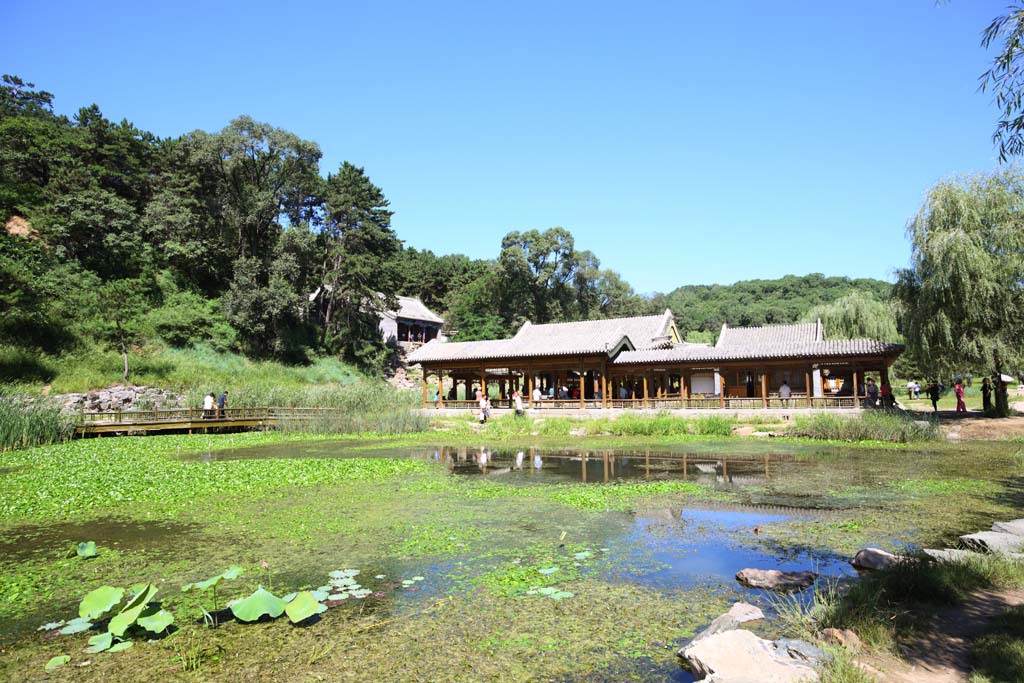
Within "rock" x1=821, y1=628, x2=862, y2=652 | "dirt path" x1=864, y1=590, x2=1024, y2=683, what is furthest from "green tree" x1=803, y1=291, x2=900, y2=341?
"rock" x1=821, y1=628, x2=862, y2=652

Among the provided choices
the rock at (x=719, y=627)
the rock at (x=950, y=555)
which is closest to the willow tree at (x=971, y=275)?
the rock at (x=950, y=555)

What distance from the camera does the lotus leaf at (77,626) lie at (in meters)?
4.41

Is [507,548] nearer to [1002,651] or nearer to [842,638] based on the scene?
[842,638]

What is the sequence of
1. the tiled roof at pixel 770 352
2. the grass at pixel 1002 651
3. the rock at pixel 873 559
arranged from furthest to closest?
1. the tiled roof at pixel 770 352
2. the rock at pixel 873 559
3. the grass at pixel 1002 651

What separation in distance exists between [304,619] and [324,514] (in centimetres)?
384

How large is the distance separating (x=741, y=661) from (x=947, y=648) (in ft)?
4.48

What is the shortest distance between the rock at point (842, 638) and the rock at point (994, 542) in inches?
101

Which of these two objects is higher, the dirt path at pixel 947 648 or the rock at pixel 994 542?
the rock at pixel 994 542

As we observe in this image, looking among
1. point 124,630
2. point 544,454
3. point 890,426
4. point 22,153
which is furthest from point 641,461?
point 22,153

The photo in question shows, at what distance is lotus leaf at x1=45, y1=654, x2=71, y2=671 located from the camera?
389 centimetres

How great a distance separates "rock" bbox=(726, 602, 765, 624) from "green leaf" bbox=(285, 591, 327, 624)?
294 cm

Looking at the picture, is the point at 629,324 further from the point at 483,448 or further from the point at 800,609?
the point at 800,609

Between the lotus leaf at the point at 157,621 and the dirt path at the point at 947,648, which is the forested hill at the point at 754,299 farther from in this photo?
the lotus leaf at the point at 157,621

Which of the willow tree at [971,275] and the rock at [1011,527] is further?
the willow tree at [971,275]
